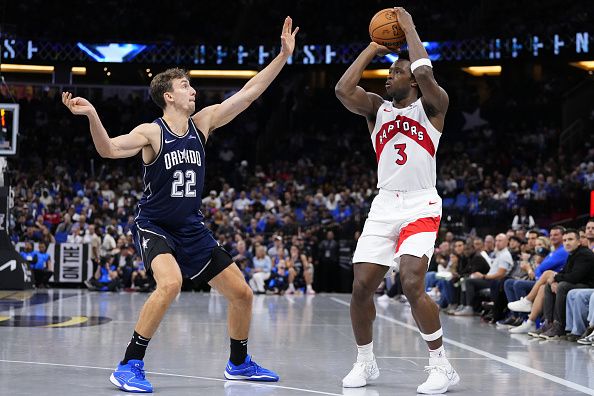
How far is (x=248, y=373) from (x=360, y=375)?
81 centimetres

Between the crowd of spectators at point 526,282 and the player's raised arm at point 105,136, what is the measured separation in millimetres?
2095

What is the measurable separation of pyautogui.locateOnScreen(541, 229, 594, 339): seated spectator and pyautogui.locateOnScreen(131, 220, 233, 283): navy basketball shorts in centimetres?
504

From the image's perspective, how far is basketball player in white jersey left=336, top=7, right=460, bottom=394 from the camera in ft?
19.2

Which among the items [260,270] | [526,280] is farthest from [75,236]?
[526,280]

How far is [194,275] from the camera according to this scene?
6094 millimetres

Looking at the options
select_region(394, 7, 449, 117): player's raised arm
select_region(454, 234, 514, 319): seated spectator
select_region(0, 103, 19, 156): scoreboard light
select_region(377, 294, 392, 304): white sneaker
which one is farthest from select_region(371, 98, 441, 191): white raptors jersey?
select_region(0, 103, 19, 156): scoreboard light

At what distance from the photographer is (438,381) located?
5.70 meters

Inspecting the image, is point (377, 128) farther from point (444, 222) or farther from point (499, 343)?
point (444, 222)

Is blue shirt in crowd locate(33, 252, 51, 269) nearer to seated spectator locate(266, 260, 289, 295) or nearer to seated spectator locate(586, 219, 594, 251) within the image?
seated spectator locate(266, 260, 289, 295)

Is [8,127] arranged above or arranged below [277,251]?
above

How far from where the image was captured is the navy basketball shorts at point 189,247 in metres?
6.02

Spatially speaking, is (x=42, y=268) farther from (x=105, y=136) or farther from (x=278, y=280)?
(x=105, y=136)

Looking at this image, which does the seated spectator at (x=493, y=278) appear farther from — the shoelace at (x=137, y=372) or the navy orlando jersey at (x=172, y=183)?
the shoelace at (x=137, y=372)

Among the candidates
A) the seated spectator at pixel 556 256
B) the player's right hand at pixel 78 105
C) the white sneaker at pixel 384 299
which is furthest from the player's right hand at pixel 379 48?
the white sneaker at pixel 384 299
